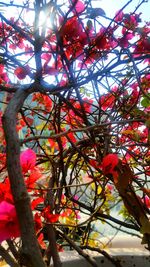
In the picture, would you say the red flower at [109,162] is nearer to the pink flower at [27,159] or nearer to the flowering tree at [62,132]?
the flowering tree at [62,132]

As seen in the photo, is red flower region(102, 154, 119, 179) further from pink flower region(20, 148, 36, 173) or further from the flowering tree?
pink flower region(20, 148, 36, 173)

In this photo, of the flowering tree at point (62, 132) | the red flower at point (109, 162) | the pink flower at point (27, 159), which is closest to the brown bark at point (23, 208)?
the flowering tree at point (62, 132)

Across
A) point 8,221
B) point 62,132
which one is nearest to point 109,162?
point 62,132

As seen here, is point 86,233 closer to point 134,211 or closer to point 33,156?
point 134,211

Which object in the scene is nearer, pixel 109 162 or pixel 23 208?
pixel 23 208

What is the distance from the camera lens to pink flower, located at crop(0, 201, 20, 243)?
532 mm

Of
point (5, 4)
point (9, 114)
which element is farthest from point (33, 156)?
point (5, 4)

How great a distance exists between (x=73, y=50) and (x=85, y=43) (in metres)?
0.05

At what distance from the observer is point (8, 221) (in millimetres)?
539

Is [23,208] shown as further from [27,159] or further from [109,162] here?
[109,162]

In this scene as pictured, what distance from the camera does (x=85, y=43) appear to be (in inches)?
49.7

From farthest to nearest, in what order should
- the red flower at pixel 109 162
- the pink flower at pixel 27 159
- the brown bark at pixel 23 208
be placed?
the red flower at pixel 109 162, the pink flower at pixel 27 159, the brown bark at pixel 23 208

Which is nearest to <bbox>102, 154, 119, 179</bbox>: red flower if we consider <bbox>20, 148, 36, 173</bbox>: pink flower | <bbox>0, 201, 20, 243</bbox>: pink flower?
<bbox>20, 148, 36, 173</bbox>: pink flower

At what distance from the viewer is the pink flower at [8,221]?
53 centimetres
